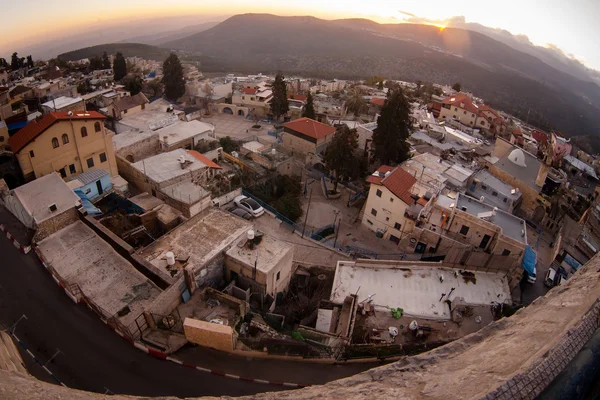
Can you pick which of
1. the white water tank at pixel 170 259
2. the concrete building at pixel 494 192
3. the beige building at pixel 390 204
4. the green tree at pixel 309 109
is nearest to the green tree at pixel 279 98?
the green tree at pixel 309 109

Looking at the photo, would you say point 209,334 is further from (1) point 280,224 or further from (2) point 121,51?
(2) point 121,51

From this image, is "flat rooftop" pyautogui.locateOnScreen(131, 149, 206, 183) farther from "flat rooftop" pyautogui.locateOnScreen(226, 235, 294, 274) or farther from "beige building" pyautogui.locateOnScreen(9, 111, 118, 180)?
"flat rooftop" pyautogui.locateOnScreen(226, 235, 294, 274)

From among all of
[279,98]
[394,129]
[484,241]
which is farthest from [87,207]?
[279,98]

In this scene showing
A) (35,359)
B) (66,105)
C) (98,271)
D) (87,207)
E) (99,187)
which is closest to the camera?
(35,359)

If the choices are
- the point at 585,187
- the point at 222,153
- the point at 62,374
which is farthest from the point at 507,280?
the point at 585,187

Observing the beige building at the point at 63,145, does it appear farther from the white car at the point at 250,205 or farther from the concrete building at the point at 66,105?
the concrete building at the point at 66,105

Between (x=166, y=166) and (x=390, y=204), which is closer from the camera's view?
(x=166, y=166)
